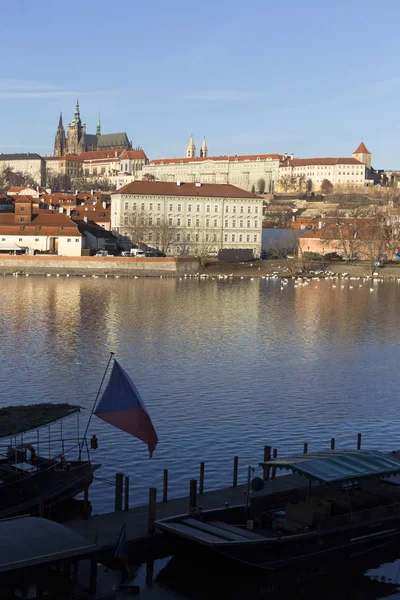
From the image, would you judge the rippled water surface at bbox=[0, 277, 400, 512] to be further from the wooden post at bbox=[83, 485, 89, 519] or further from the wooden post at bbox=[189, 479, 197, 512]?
the wooden post at bbox=[189, 479, 197, 512]

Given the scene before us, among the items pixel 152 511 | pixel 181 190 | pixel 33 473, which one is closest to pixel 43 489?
pixel 33 473

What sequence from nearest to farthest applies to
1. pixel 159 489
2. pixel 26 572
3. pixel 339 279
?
pixel 26 572, pixel 159 489, pixel 339 279

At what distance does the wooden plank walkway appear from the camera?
15.2m

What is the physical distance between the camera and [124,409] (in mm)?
16391

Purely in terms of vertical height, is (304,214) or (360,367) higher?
(304,214)

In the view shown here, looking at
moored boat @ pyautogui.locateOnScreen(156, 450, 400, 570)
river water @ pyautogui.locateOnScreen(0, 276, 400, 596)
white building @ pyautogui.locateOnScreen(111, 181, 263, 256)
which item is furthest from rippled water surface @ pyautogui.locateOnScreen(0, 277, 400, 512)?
white building @ pyautogui.locateOnScreen(111, 181, 263, 256)

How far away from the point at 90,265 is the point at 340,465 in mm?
71504

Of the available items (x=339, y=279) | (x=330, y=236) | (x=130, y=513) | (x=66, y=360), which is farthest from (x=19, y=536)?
(x=330, y=236)

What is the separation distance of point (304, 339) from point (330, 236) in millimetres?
64433

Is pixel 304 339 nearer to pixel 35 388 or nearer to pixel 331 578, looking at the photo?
pixel 35 388

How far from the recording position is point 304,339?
44.6 meters

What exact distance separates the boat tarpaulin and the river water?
3452 millimetres

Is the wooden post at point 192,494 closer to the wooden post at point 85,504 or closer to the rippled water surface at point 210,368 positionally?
the wooden post at point 85,504

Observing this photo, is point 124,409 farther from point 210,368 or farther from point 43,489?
point 210,368
